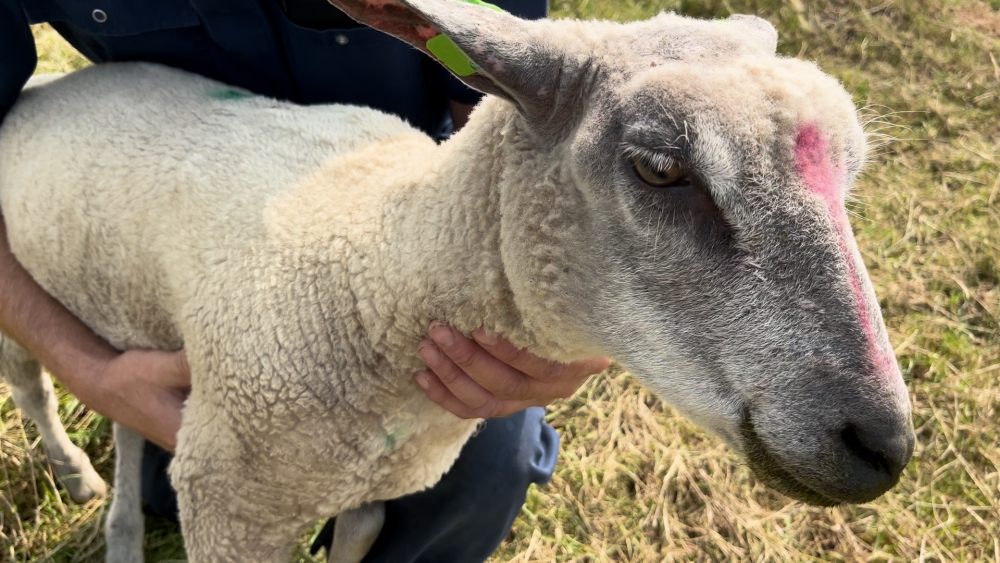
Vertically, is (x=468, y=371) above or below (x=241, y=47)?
below

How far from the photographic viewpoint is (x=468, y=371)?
1642 millimetres

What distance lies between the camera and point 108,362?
219cm

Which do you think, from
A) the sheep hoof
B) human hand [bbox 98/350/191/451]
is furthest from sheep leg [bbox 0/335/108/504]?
human hand [bbox 98/350/191/451]

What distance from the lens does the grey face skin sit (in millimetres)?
1188

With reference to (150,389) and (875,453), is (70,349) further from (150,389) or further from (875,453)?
(875,453)

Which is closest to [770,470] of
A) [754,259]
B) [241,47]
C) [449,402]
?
[754,259]

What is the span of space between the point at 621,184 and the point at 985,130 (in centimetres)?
481

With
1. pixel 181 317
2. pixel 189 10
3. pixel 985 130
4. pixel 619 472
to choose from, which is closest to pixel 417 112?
pixel 189 10

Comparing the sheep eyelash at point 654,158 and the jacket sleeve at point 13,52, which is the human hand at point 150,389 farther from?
the sheep eyelash at point 654,158

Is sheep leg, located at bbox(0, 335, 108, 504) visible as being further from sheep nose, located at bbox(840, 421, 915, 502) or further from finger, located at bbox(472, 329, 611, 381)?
Result: sheep nose, located at bbox(840, 421, 915, 502)

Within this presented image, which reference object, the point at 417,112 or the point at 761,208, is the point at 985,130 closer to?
the point at 417,112

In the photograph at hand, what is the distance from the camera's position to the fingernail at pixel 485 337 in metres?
1.55

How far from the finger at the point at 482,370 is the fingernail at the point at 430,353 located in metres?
0.02

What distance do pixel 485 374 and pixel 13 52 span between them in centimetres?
174
